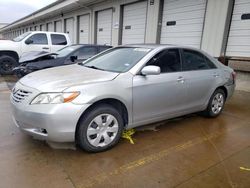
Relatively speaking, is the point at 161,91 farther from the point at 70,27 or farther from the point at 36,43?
the point at 70,27

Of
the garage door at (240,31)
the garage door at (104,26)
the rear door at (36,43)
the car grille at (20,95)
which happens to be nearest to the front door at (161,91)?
the car grille at (20,95)

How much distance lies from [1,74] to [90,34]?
7803 mm

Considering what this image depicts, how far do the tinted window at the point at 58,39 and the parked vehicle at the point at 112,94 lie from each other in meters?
6.65

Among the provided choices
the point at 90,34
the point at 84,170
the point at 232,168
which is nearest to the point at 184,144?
the point at 232,168

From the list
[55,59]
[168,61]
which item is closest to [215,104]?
[168,61]

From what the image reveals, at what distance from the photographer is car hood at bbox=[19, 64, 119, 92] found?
2.91 meters

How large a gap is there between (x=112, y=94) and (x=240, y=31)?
6391mm

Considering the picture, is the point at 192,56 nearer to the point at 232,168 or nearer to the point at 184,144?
the point at 184,144

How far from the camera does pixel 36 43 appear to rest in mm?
9898

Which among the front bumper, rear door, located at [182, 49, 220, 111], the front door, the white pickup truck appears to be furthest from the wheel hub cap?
the white pickup truck

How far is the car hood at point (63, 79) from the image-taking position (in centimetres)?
291

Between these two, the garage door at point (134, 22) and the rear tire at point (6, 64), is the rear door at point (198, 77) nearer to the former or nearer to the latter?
the garage door at point (134, 22)

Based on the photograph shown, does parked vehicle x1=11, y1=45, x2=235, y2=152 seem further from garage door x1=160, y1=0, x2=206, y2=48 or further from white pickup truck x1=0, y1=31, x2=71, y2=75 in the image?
white pickup truck x1=0, y1=31, x2=71, y2=75

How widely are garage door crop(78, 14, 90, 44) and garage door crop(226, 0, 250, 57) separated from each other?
1102 cm
